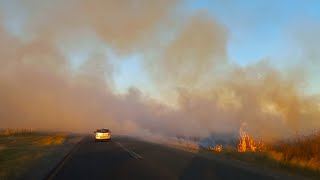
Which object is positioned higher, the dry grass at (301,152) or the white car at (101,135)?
the white car at (101,135)

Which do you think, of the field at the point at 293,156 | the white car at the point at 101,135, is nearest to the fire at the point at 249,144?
the field at the point at 293,156

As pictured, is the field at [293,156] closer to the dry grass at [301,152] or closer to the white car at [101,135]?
the dry grass at [301,152]

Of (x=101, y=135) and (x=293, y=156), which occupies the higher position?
(x=101, y=135)

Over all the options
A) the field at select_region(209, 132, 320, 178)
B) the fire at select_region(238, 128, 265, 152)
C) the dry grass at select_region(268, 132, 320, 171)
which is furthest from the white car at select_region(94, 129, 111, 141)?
the dry grass at select_region(268, 132, 320, 171)

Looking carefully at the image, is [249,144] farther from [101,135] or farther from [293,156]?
[101,135]

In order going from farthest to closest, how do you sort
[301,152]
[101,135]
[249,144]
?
[101,135] → [249,144] → [301,152]

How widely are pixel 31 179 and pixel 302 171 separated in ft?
36.6

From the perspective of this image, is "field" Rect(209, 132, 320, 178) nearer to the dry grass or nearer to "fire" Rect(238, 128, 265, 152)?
the dry grass

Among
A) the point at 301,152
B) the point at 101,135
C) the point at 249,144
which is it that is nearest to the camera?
the point at 301,152

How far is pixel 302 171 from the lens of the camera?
19.6 meters

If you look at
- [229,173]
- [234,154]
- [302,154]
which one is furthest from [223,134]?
[229,173]

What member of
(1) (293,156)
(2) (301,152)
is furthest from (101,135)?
(2) (301,152)

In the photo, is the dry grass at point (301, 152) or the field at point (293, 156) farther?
the dry grass at point (301, 152)

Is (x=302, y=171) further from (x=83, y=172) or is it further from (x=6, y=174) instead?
(x=6, y=174)
